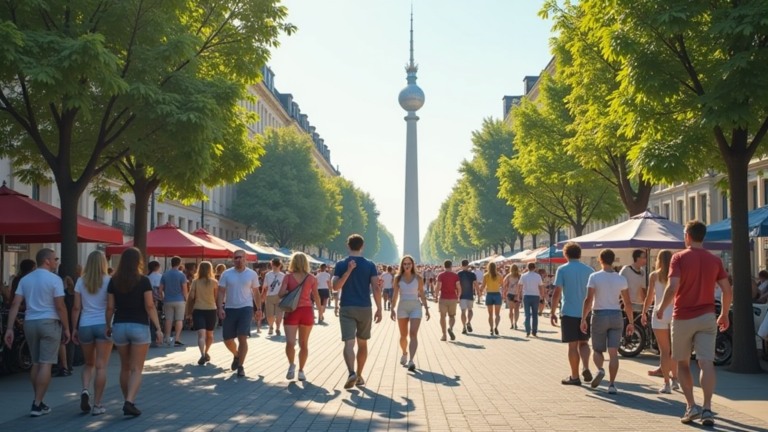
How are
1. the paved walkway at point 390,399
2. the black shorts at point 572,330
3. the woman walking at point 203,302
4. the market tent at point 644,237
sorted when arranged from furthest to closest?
1. the market tent at point 644,237
2. the woman walking at point 203,302
3. the black shorts at point 572,330
4. the paved walkway at point 390,399

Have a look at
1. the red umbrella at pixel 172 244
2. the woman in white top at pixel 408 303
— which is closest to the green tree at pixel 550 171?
the red umbrella at pixel 172 244

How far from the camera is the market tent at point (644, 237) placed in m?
18.3

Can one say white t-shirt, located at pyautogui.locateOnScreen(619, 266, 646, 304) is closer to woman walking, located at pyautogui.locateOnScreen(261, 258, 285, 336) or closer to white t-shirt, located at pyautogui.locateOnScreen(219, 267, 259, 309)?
white t-shirt, located at pyautogui.locateOnScreen(219, 267, 259, 309)

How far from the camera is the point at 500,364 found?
14648 mm

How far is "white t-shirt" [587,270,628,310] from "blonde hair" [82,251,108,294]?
18.4ft

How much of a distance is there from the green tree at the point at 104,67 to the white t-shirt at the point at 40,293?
4844 mm

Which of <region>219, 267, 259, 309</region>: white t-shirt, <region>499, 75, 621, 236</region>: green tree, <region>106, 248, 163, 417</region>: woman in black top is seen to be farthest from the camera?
<region>499, 75, 621, 236</region>: green tree

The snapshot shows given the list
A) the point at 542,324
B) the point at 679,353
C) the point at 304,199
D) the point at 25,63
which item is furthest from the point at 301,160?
the point at 679,353

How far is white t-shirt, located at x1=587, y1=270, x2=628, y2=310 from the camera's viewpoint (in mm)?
11094

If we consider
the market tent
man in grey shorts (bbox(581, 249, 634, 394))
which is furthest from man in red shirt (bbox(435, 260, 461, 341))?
man in grey shorts (bbox(581, 249, 634, 394))

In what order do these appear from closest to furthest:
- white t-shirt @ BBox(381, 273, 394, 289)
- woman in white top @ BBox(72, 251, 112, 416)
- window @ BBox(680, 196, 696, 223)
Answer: woman in white top @ BBox(72, 251, 112, 416)
white t-shirt @ BBox(381, 273, 394, 289)
window @ BBox(680, 196, 696, 223)

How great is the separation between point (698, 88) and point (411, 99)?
10009 cm

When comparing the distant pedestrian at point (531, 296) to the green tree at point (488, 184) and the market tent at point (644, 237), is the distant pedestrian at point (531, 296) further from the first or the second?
the green tree at point (488, 184)

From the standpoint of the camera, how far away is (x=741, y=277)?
549 inches
